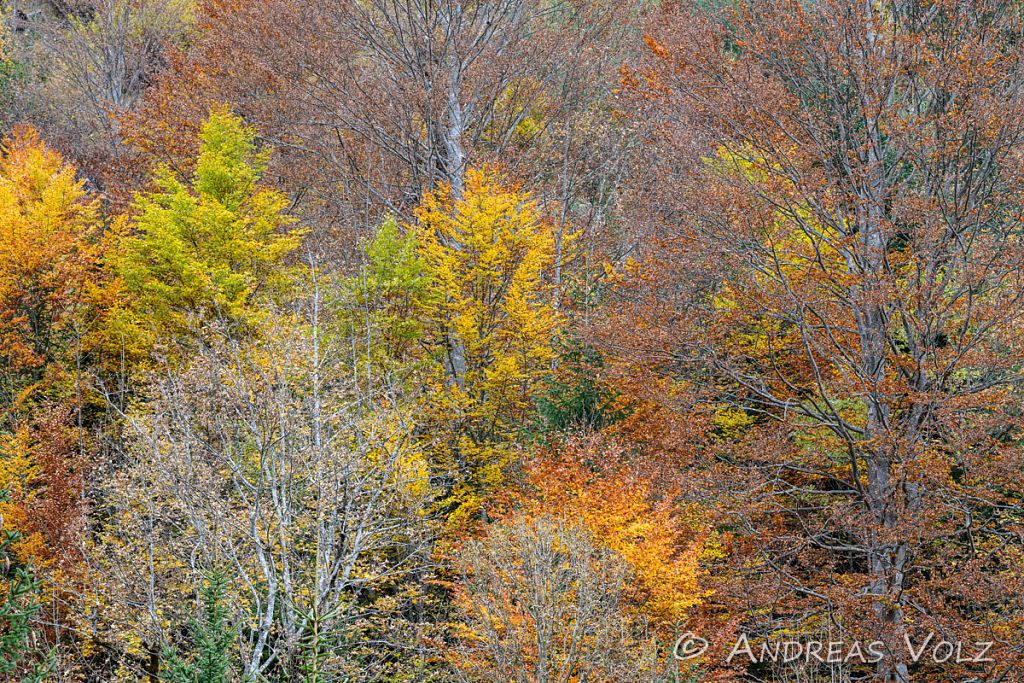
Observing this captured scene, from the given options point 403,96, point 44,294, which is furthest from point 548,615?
point 403,96

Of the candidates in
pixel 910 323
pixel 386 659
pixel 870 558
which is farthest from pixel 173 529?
pixel 910 323

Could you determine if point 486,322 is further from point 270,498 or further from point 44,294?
point 44,294

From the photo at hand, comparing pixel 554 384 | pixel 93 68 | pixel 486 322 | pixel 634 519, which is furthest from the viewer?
Result: pixel 93 68

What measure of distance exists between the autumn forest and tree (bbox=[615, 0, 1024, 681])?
79 mm

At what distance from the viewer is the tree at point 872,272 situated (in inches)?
550

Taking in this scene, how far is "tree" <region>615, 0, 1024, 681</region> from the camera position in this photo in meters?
14.0

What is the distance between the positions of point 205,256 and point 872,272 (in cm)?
1261

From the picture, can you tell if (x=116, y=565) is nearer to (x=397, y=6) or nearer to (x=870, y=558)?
(x=870, y=558)

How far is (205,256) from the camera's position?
19719 millimetres

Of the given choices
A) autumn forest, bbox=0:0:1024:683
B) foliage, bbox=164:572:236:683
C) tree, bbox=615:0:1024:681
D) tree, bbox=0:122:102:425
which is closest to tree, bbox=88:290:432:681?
autumn forest, bbox=0:0:1024:683

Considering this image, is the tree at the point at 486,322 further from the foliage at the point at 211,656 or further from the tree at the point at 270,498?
the foliage at the point at 211,656

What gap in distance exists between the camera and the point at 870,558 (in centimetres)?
1517

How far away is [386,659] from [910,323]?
9989mm

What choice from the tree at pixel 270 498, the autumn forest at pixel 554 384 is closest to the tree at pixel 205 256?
the autumn forest at pixel 554 384
